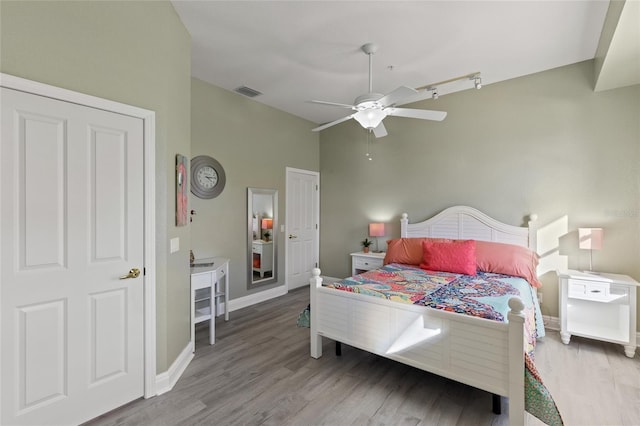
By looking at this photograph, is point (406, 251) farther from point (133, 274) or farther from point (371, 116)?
point (133, 274)

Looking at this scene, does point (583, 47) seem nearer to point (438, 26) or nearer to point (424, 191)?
point (438, 26)

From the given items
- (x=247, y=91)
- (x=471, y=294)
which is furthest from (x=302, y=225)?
(x=471, y=294)

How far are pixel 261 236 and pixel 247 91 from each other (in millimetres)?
2134

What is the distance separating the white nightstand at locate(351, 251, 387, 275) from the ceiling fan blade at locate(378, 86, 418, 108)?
2.49 meters

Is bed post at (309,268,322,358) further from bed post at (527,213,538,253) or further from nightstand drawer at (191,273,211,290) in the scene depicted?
bed post at (527,213,538,253)

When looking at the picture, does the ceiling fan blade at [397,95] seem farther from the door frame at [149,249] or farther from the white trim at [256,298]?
the white trim at [256,298]

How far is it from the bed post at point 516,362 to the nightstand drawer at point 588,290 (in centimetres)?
190

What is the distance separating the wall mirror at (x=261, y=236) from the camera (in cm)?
441

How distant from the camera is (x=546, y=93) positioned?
11.6ft

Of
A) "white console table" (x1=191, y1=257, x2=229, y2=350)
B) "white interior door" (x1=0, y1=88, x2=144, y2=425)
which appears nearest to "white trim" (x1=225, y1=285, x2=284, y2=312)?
"white console table" (x1=191, y1=257, x2=229, y2=350)

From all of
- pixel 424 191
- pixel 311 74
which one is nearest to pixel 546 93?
pixel 424 191

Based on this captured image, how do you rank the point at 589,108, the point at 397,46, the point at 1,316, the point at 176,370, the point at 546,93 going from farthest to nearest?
the point at 546,93 < the point at 589,108 < the point at 397,46 < the point at 176,370 < the point at 1,316

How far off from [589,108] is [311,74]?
3.20m

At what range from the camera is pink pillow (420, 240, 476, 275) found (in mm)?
3363
